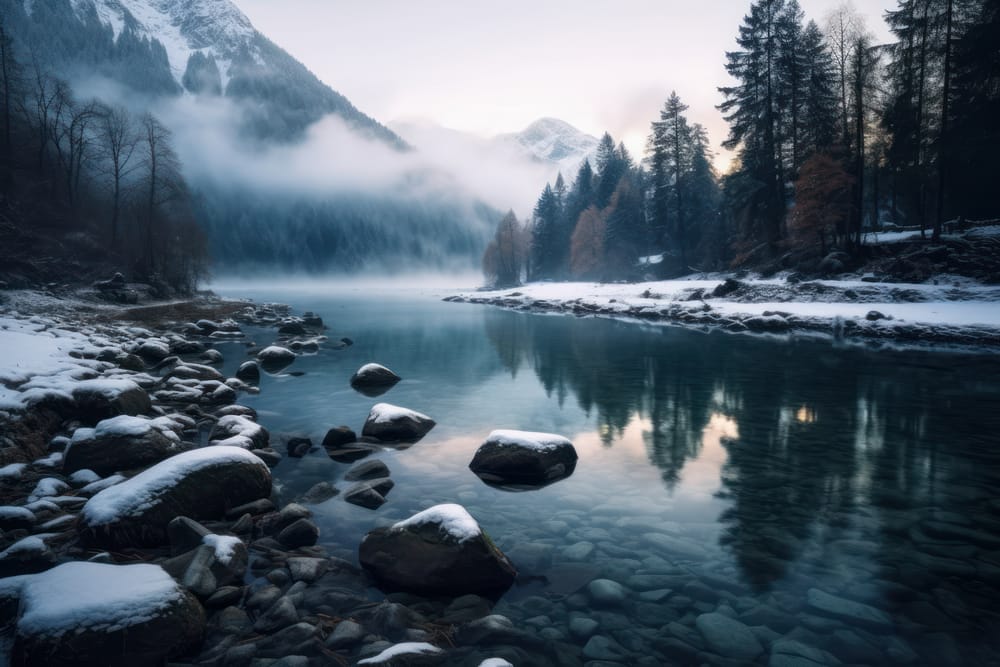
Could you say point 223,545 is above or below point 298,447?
above

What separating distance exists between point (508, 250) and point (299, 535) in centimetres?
9016

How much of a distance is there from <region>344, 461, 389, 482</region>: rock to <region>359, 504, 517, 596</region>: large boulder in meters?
2.88

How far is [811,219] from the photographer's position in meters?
32.3

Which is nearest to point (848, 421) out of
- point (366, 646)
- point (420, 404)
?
point (420, 404)

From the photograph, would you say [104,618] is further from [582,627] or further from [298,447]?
[298,447]

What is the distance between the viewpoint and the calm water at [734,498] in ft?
15.0

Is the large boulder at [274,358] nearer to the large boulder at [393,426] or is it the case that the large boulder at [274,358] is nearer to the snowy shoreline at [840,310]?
the large boulder at [393,426]

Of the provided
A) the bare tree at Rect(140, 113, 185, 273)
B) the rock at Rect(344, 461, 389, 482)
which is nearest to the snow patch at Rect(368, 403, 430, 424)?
the rock at Rect(344, 461, 389, 482)

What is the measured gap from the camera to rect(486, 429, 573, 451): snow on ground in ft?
27.6

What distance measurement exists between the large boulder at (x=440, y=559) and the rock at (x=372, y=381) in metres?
10.3

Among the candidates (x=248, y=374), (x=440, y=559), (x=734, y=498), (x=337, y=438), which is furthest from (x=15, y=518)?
(x=248, y=374)

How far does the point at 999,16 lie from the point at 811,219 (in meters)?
13.3

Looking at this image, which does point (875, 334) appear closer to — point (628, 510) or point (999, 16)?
point (999, 16)

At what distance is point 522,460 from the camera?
821 cm
